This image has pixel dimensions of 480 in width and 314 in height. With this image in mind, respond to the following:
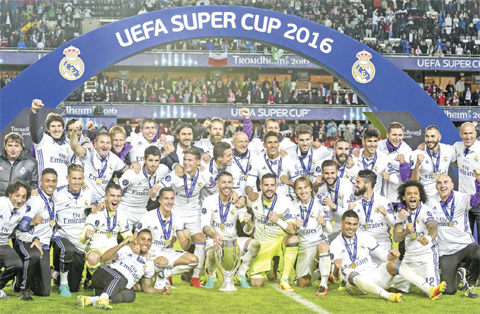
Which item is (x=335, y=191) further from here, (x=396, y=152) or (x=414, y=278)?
(x=414, y=278)

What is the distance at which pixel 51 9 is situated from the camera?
1323 inches

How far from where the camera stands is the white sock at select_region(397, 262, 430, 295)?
7.37 meters

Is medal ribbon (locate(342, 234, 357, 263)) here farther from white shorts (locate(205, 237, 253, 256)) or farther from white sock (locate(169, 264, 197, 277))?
white sock (locate(169, 264, 197, 277))

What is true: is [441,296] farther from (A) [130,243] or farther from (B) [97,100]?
(B) [97,100]

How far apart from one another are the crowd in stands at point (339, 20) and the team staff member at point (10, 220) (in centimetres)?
2515

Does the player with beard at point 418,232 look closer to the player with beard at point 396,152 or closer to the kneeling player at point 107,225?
the player with beard at point 396,152

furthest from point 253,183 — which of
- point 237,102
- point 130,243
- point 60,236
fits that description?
point 237,102

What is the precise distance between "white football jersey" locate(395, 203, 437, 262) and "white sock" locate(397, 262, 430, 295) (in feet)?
0.91

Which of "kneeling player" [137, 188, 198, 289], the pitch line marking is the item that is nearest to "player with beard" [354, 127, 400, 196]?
the pitch line marking

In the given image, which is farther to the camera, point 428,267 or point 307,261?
point 307,261

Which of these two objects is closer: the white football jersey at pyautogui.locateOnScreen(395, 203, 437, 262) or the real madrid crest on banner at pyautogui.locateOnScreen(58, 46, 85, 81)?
the white football jersey at pyautogui.locateOnScreen(395, 203, 437, 262)

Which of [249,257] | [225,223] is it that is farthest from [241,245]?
[225,223]

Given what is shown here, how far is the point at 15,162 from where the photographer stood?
849 cm

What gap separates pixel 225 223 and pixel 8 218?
2.62 metres
